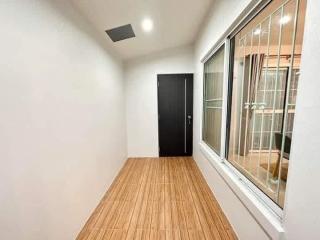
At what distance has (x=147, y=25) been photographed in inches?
99.7

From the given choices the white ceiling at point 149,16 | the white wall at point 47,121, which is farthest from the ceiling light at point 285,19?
the white wall at point 47,121

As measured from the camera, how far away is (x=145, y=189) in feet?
9.08

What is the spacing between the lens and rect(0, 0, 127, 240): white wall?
Result: 40.9 inches

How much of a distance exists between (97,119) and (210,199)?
6.42 ft

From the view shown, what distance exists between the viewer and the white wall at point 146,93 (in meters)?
4.00

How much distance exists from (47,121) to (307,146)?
173 cm

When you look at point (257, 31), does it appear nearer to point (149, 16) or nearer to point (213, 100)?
point (213, 100)

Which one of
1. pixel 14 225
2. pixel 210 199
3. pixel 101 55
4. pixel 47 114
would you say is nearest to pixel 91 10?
pixel 101 55

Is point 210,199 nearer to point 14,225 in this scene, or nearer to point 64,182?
point 64,182

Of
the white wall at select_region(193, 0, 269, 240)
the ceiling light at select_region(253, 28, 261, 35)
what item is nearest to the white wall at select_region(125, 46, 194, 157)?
the white wall at select_region(193, 0, 269, 240)

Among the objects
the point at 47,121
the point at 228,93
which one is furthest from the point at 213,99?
the point at 47,121

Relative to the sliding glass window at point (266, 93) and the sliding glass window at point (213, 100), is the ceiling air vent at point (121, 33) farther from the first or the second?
the sliding glass window at point (266, 93)

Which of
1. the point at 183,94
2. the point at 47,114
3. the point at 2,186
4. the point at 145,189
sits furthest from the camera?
the point at 183,94

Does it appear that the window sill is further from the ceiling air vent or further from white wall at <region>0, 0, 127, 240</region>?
the ceiling air vent
